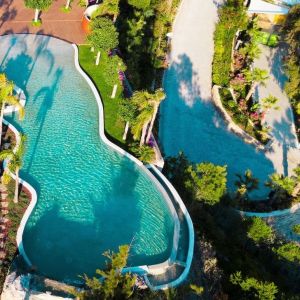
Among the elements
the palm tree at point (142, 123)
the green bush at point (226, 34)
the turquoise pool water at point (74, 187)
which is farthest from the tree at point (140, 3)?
the palm tree at point (142, 123)

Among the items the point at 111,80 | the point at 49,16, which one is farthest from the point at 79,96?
the point at 49,16

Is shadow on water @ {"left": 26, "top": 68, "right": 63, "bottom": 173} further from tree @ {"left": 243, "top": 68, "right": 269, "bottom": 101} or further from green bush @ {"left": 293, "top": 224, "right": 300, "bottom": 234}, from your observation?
green bush @ {"left": 293, "top": 224, "right": 300, "bottom": 234}

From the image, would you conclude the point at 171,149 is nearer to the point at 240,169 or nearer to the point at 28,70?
the point at 240,169

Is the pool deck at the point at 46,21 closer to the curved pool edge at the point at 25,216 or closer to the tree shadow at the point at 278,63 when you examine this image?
the curved pool edge at the point at 25,216

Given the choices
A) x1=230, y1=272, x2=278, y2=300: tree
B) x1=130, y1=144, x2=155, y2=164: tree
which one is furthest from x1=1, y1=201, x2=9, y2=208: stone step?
x1=230, y1=272, x2=278, y2=300: tree

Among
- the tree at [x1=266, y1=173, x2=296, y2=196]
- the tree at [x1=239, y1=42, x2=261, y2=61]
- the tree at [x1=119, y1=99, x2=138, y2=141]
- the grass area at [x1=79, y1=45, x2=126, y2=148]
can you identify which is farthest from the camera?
the tree at [x1=239, y1=42, x2=261, y2=61]

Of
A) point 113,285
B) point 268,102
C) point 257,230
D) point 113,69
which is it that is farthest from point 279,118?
point 113,285
